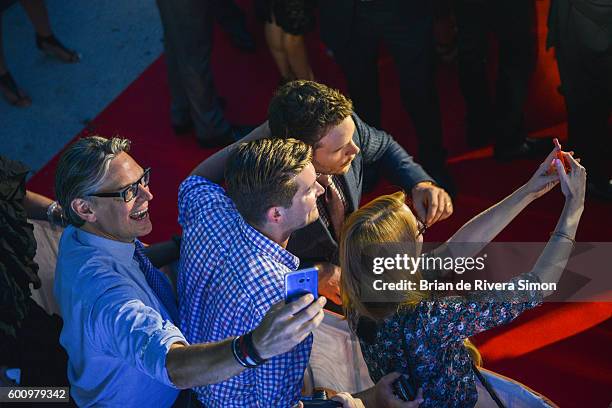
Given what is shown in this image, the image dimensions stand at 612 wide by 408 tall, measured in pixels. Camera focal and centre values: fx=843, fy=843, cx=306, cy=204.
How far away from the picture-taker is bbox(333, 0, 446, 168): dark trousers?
11.6 feet

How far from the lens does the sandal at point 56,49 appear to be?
5207mm

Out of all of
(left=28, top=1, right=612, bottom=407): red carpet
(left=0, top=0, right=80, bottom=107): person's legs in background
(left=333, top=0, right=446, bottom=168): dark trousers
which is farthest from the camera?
(left=0, top=0, right=80, bottom=107): person's legs in background

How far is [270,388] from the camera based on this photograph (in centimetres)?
228

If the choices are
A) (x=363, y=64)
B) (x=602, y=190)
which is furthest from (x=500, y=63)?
(x=602, y=190)

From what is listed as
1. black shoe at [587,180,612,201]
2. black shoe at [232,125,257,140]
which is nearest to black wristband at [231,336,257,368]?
black shoe at [587,180,612,201]

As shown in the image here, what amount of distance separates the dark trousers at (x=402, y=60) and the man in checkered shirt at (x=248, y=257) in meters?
1.23

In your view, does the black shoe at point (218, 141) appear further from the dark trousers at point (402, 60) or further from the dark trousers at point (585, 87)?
the dark trousers at point (585, 87)

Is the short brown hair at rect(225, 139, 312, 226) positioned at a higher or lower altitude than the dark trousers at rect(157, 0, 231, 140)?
higher

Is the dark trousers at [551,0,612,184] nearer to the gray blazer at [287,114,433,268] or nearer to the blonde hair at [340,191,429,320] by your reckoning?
the gray blazer at [287,114,433,268]

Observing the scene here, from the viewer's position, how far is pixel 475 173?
400 centimetres

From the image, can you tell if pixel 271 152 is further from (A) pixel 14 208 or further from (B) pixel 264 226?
(A) pixel 14 208

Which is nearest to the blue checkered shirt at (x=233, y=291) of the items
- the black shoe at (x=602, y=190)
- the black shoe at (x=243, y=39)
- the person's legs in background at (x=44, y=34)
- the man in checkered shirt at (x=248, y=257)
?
the man in checkered shirt at (x=248, y=257)

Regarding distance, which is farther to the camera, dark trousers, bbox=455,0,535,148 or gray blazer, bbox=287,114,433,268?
dark trousers, bbox=455,0,535,148

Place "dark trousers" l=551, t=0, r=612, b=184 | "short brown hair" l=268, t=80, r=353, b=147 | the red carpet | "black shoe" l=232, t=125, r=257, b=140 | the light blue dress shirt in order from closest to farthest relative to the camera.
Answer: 1. the light blue dress shirt
2. "short brown hair" l=268, t=80, r=353, b=147
3. the red carpet
4. "dark trousers" l=551, t=0, r=612, b=184
5. "black shoe" l=232, t=125, r=257, b=140
